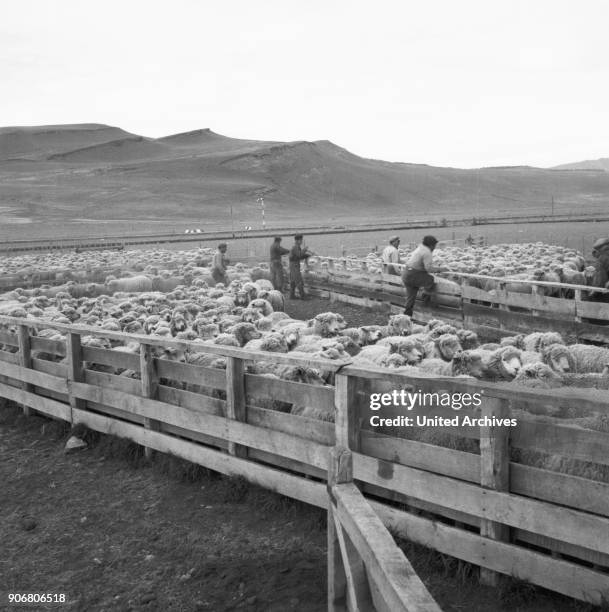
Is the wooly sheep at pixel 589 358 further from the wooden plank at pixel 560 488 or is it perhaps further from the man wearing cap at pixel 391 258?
the man wearing cap at pixel 391 258

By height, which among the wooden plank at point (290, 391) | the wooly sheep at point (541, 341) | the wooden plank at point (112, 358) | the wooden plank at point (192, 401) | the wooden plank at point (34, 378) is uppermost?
the wooden plank at point (290, 391)

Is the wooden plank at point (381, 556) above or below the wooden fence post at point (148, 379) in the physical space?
above

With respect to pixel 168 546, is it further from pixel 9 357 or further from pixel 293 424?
pixel 9 357

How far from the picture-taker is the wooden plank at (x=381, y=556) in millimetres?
2023

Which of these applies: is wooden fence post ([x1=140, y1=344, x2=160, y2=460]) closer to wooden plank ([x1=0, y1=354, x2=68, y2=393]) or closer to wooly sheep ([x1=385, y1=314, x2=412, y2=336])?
wooden plank ([x1=0, y1=354, x2=68, y2=393])

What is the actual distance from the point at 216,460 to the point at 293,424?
90cm

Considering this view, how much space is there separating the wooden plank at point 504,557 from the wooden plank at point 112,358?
306cm

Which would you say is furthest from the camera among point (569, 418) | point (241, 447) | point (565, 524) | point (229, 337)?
point (229, 337)

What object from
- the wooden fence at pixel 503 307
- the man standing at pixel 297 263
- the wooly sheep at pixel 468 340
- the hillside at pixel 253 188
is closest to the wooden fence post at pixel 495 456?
the wooly sheep at pixel 468 340

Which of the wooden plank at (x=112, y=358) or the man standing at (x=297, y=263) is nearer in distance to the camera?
the wooden plank at (x=112, y=358)

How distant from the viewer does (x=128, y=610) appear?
4.18 metres

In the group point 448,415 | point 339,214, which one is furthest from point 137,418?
point 339,214

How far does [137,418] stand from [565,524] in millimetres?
4172

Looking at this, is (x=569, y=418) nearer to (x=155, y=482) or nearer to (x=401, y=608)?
(x=401, y=608)
